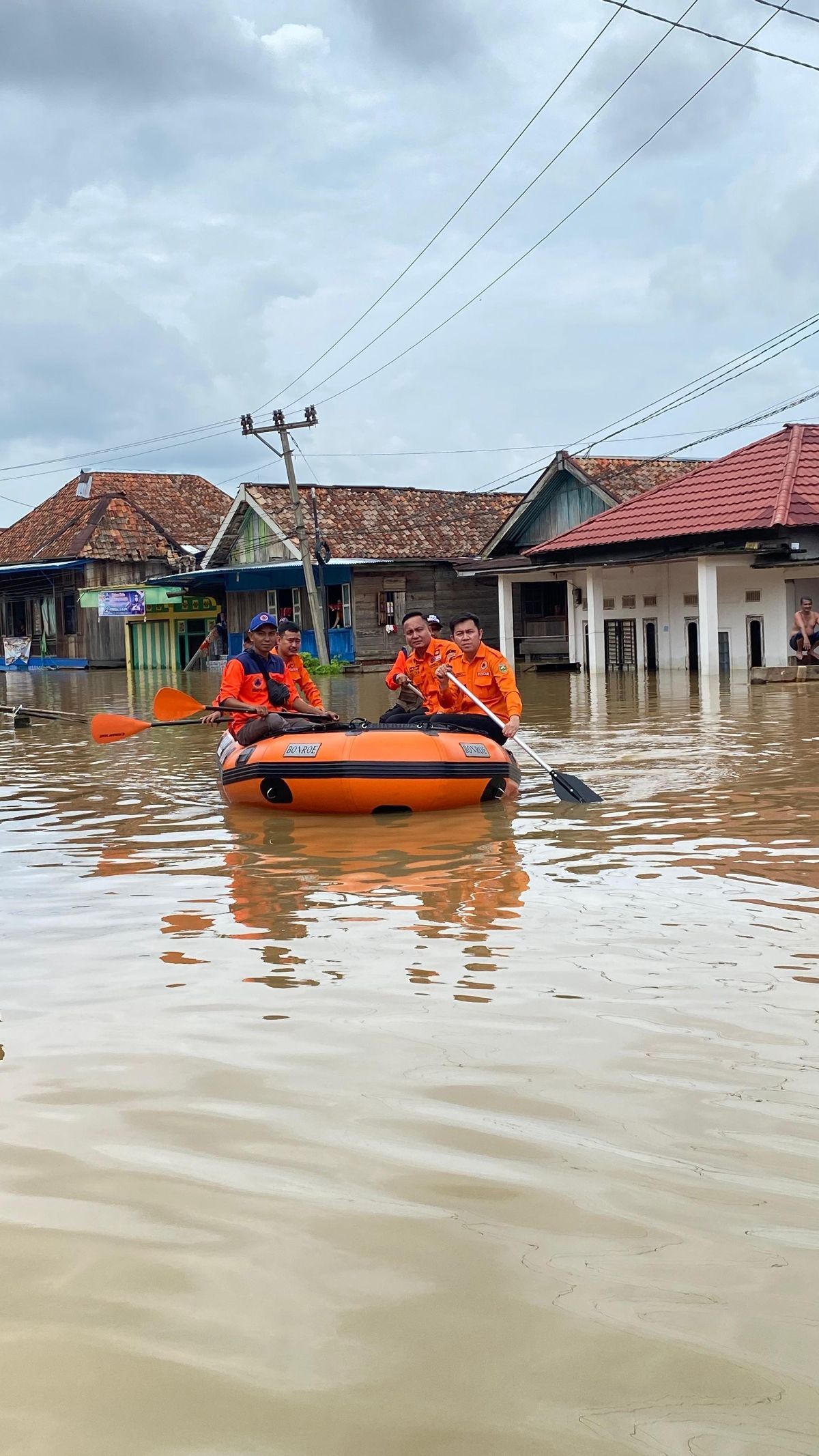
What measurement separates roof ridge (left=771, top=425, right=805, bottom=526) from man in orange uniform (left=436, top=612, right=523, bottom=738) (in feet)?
42.5

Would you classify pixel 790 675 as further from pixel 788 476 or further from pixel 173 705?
pixel 173 705

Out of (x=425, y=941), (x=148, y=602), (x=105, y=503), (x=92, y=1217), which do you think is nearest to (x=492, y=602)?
(x=148, y=602)

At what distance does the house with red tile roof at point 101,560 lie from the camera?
1703 inches

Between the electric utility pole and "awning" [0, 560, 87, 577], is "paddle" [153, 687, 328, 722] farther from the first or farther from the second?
"awning" [0, 560, 87, 577]

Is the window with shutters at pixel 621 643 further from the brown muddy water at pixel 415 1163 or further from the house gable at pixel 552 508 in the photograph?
the brown muddy water at pixel 415 1163

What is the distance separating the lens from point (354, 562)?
37.0 meters

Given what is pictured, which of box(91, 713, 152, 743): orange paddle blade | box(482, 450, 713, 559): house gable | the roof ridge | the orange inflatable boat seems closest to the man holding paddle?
the orange inflatable boat

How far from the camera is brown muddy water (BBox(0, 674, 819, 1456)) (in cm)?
228

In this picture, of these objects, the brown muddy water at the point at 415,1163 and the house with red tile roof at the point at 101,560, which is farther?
the house with red tile roof at the point at 101,560

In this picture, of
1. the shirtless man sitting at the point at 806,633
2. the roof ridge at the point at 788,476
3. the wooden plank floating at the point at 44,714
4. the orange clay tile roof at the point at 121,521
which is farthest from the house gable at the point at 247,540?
the wooden plank floating at the point at 44,714

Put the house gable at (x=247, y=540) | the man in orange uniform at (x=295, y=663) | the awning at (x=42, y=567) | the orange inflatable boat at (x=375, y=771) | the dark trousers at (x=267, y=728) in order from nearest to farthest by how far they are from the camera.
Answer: the orange inflatable boat at (x=375, y=771) < the dark trousers at (x=267, y=728) < the man in orange uniform at (x=295, y=663) < the house gable at (x=247, y=540) < the awning at (x=42, y=567)

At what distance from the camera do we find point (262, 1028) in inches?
172

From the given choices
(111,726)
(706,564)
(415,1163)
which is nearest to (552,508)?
(706,564)

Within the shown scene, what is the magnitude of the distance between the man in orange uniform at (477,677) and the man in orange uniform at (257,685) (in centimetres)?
118
